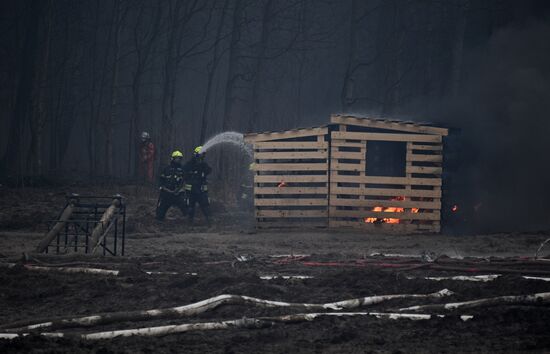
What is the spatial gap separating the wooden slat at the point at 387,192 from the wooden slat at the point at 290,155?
922mm

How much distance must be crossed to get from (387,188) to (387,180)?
0.35 meters

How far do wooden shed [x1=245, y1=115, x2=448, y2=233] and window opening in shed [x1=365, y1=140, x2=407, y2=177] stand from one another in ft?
1.95

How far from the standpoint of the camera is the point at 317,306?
8.23 meters

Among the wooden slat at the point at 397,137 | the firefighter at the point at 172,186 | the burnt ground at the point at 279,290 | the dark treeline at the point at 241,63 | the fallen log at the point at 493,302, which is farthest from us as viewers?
the dark treeline at the point at 241,63

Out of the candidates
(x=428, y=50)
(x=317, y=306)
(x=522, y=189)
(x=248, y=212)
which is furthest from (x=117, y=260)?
(x=428, y=50)

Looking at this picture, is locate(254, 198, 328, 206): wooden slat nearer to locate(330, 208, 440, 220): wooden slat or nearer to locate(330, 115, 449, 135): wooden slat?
locate(330, 208, 440, 220): wooden slat

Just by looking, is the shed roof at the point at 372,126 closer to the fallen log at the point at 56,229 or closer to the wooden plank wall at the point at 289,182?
the wooden plank wall at the point at 289,182

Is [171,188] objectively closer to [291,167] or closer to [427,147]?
[291,167]

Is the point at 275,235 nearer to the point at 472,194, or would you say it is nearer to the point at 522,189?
the point at 472,194

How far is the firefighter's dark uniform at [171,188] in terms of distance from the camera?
1895cm

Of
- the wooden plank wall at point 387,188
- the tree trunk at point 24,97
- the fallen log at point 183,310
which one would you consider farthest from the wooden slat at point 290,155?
the tree trunk at point 24,97

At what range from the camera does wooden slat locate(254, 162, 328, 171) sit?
18469 millimetres

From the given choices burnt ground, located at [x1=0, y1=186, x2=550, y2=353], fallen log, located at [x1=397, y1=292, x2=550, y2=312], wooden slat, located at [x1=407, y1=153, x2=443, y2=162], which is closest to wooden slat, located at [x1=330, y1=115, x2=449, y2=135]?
wooden slat, located at [x1=407, y1=153, x2=443, y2=162]

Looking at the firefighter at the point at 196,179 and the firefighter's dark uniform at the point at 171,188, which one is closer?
the firefighter's dark uniform at the point at 171,188
